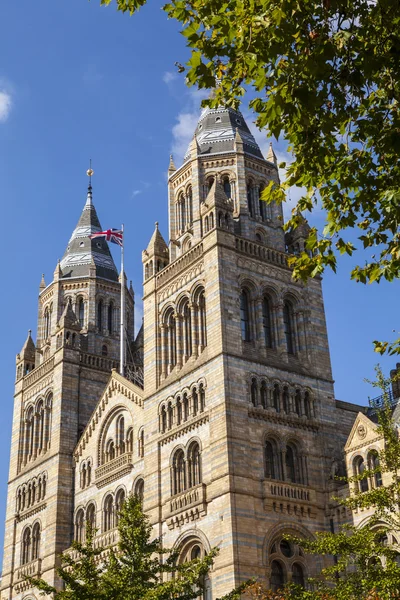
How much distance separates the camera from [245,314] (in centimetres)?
4309

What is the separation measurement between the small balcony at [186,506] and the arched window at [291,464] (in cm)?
435

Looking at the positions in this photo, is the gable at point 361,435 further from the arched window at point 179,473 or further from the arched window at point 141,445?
the arched window at point 141,445

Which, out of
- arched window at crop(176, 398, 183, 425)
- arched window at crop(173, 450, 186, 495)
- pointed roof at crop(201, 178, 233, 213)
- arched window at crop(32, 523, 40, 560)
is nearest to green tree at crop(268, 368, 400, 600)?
arched window at crop(173, 450, 186, 495)

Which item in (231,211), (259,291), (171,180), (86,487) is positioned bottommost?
(86,487)

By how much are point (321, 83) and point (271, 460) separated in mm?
26826

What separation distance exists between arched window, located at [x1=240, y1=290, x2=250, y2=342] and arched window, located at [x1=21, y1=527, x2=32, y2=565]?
68.7ft

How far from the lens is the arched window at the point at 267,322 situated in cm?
4328

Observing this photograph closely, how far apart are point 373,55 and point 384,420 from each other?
13899mm

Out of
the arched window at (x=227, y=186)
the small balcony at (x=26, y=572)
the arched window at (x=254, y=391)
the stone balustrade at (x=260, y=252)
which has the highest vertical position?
the arched window at (x=227, y=186)

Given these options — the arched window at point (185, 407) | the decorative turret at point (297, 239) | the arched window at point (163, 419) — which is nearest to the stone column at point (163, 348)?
the arched window at point (163, 419)

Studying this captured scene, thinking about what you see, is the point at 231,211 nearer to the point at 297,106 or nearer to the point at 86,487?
the point at 86,487

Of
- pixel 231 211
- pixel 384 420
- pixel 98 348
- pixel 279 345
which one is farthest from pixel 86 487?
pixel 384 420

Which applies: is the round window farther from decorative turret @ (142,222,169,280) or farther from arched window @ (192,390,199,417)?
decorative turret @ (142,222,169,280)

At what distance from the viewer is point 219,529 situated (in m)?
36.9
